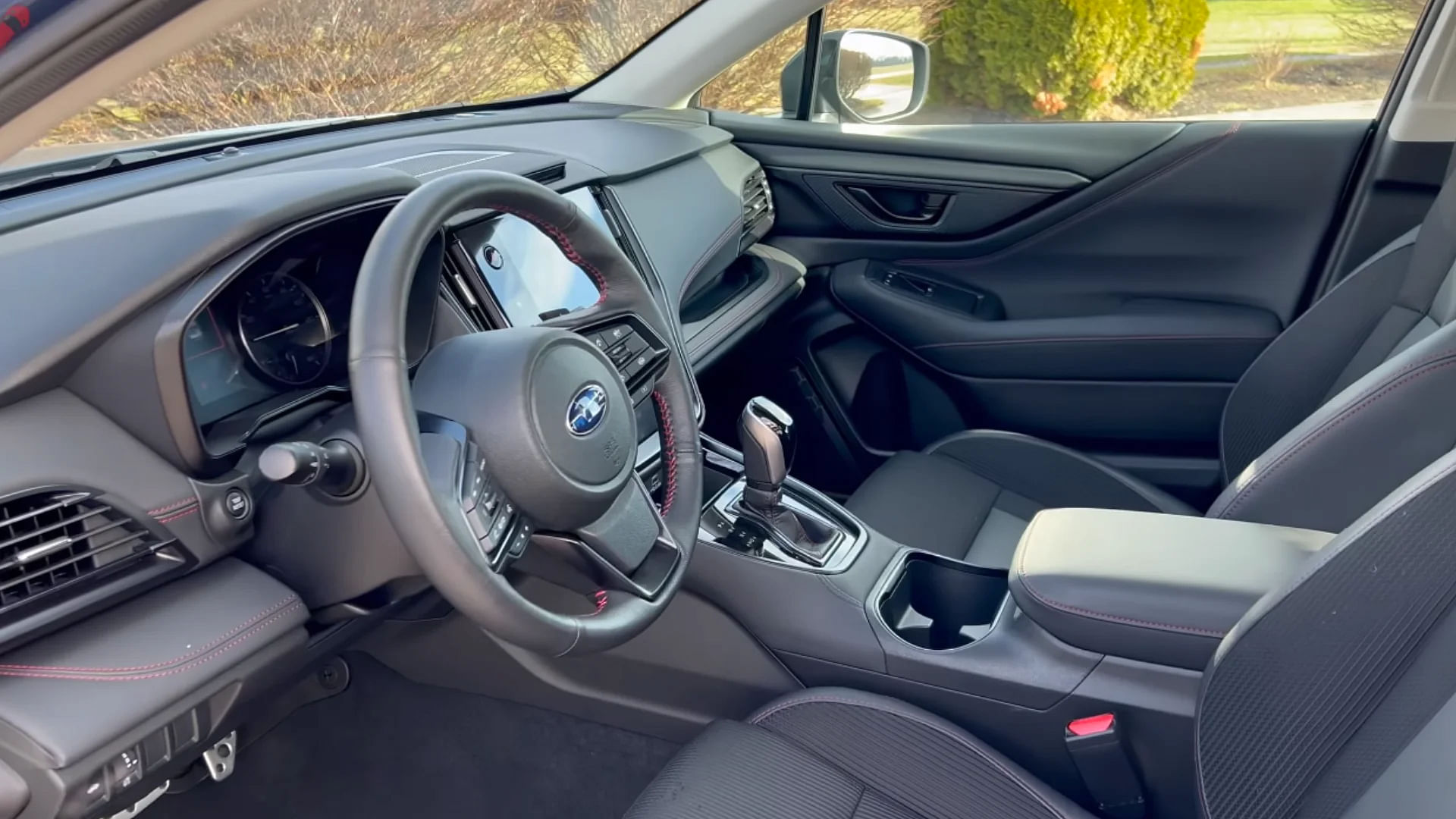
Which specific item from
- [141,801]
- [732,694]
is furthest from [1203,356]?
[141,801]

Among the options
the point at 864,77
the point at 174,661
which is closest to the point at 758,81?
the point at 864,77

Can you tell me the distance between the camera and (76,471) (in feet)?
3.63

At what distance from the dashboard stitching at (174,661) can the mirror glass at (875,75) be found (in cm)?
189

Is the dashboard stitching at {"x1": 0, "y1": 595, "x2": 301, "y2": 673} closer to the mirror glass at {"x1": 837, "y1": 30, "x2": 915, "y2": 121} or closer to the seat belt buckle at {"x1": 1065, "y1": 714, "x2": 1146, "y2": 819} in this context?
the seat belt buckle at {"x1": 1065, "y1": 714, "x2": 1146, "y2": 819}

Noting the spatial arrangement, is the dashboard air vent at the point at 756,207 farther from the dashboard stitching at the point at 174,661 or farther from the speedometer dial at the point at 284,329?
the dashboard stitching at the point at 174,661

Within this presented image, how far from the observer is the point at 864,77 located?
8.98 ft

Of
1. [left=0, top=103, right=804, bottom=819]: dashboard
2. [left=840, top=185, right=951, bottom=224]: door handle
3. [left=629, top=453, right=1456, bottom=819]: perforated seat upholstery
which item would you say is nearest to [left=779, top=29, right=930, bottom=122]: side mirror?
[left=840, top=185, right=951, bottom=224]: door handle

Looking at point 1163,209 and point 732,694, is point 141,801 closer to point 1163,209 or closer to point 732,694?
point 732,694

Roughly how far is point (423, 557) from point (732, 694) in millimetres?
775

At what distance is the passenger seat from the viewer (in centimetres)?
138

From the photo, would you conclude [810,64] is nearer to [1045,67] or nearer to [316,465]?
[1045,67]

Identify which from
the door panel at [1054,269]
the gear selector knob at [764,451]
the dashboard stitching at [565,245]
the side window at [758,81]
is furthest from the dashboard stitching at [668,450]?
the side window at [758,81]

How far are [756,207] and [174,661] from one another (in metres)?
1.76

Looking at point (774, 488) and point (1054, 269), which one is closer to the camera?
point (774, 488)
